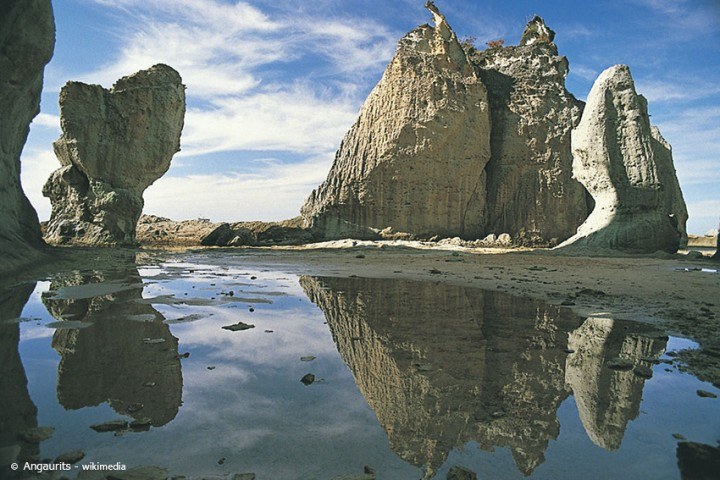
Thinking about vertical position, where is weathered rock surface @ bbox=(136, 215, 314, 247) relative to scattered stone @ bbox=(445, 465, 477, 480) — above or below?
above

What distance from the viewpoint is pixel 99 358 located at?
2604 millimetres

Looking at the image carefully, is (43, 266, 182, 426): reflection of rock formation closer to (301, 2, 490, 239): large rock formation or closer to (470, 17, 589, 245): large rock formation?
(301, 2, 490, 239): large rock formation

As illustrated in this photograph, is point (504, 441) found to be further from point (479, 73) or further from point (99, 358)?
point (479, 73)

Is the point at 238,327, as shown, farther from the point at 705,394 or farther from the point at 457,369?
the point at 705,394

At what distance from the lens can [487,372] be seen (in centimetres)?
250

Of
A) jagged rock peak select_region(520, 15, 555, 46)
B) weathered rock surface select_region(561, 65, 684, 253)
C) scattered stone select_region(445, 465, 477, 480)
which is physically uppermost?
jagged rock peak select_region(520, 15, 555, 46)

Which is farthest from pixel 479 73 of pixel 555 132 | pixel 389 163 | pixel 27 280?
pixel 27 280

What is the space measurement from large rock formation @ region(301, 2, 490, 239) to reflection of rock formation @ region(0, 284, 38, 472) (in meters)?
19.3

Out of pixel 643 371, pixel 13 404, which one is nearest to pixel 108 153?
pixel 13 404

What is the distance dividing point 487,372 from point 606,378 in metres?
0.64

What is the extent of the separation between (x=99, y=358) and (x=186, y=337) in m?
0.70

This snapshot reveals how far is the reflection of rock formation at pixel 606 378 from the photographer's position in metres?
1.86

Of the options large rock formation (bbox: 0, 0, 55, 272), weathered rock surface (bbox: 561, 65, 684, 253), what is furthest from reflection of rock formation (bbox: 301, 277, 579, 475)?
weathered rock surface (bbox: 561, 65, 684, 253)

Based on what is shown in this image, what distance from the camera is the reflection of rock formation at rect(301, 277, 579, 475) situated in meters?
1.76
